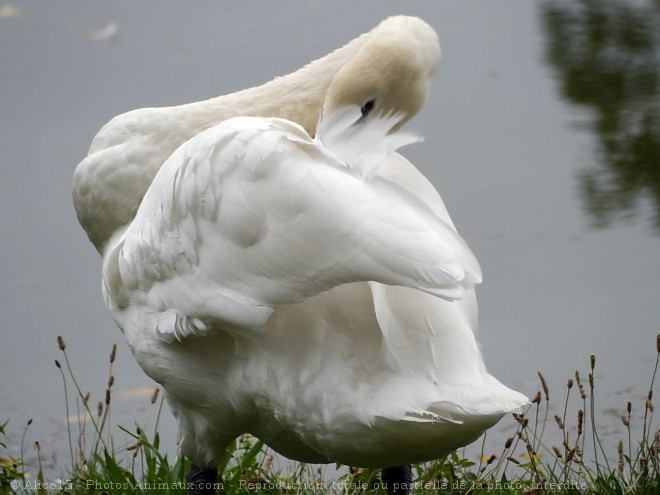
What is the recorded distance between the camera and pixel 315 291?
300 cm

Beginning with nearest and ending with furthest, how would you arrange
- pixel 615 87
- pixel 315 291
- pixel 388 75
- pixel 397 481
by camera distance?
pixel 315 291, pixel 388 75, pixel 397 481, pixel 615 87

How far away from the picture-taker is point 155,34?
351 inches

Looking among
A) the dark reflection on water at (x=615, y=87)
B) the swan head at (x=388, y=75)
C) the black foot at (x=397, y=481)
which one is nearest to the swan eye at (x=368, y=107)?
the swan head at (x=388, y=75)

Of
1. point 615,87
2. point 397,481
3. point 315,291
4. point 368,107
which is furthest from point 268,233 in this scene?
point 615,87

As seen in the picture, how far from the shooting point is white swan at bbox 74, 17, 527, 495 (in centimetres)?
291

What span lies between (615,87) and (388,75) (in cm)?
552

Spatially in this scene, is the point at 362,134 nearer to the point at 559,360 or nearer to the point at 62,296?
the point at 559,360

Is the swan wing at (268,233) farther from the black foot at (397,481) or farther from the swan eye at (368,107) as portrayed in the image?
the black foot at (397,481)

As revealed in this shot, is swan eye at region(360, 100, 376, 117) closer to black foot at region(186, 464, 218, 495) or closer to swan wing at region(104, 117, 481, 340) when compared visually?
swan wing at region(104, 117, 481, 340)

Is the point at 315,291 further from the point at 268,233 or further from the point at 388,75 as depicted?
the point at 388,75

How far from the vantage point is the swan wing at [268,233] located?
2824 mm

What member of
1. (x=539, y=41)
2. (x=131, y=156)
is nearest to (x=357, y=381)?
(x=131, y=156)

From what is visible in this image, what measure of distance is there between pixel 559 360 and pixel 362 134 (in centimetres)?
295

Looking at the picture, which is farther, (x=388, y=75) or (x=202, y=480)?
(x=202, y=480)
